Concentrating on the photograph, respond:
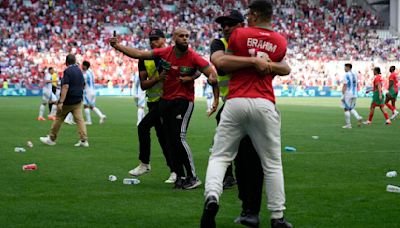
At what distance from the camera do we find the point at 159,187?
1068cm

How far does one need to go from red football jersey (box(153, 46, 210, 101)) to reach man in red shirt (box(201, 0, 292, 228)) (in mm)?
3043

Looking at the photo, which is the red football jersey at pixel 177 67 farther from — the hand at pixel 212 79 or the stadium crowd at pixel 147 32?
the stadium crowd at pixel 147 32

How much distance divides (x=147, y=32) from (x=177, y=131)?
51.0 meters

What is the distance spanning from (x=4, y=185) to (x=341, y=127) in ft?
51.5

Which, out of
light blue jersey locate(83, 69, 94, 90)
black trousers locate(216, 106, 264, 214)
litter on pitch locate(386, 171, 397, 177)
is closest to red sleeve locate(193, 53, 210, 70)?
black trousers locate(216, 106, 264, 214)

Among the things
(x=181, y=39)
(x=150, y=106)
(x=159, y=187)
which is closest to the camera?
(x=181, y=39)

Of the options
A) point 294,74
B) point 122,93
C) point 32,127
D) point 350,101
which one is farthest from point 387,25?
point 32,127

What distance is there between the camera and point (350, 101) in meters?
25.2

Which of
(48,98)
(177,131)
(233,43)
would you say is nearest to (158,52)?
(177,131)

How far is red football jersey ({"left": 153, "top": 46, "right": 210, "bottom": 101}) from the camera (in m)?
10.5

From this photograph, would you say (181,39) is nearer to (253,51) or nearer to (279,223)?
(253,51)

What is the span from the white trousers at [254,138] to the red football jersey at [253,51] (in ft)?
0.32

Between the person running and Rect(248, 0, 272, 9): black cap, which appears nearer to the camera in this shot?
Rect(248, 0, 272, 9): black cap

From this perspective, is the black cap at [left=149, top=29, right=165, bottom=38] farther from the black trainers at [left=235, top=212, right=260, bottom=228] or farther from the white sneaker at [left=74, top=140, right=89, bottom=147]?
the white sneaker at [left=74, top=140, right=89, bottom=147]
